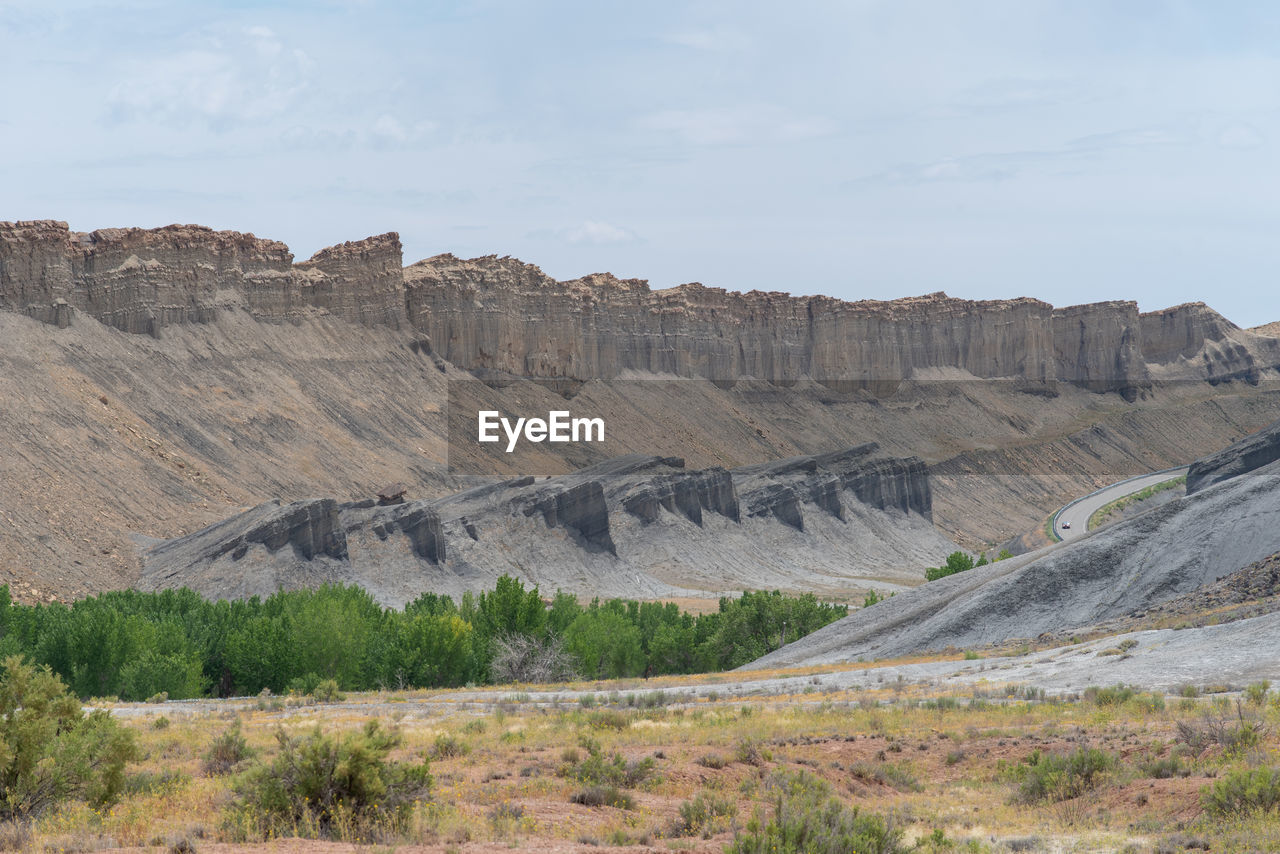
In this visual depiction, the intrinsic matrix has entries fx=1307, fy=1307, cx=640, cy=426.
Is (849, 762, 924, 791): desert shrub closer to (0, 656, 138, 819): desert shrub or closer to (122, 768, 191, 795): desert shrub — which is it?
(122, 768, 191, 795): desert shrub

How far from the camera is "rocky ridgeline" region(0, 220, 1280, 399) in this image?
8469 cm

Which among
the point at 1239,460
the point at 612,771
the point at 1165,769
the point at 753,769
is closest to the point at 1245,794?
→ the point at 1165,769

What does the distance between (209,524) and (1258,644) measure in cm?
5621

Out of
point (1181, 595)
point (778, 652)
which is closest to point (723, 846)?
point (1181, 595)

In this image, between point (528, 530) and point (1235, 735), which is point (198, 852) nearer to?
point (1235, 735)

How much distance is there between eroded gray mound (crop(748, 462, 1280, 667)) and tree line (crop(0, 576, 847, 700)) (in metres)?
9.10

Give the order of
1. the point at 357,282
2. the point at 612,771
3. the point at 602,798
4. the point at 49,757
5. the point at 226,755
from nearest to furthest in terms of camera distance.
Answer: the point at 49,757 → the point at 602,798 → the point at 612,771 → the point at 226,755 → the point at 357,282

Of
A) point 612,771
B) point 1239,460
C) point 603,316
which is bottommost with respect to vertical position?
point 612,771

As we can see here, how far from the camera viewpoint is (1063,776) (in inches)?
643

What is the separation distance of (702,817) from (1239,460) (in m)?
49.3

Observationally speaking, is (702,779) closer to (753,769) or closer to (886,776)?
(753,769)

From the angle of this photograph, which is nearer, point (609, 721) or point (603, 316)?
point (609, 721)

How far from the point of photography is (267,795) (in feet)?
46.1

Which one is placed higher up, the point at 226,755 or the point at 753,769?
the point at 226,755
